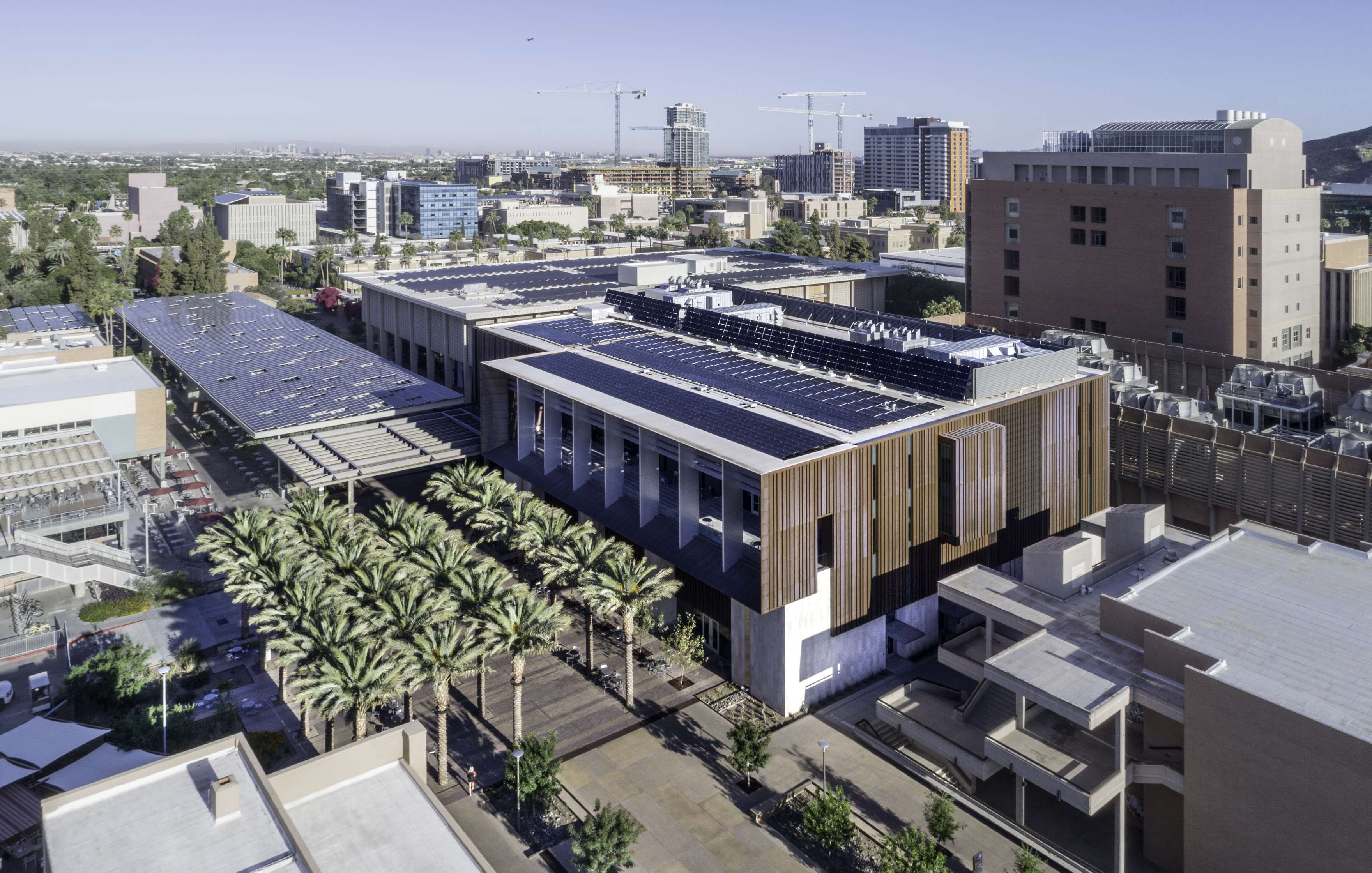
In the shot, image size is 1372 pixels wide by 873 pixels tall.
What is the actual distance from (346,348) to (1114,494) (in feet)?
191

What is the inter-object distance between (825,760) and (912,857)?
712cm

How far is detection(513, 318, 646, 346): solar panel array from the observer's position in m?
60.7

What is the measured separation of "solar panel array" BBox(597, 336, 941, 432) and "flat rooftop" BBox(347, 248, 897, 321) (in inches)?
642

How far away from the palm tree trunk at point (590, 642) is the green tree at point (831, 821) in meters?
12.8

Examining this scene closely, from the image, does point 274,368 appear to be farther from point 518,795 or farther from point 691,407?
point 518,795

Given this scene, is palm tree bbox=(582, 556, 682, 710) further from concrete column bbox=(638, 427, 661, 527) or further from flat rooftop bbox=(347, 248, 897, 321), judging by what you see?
flat rooftop bbox=(347, 248, 897, 321)

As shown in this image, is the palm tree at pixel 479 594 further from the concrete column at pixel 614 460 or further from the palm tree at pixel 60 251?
the palm tree at pixel 60 251

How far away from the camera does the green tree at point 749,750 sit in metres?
34.0

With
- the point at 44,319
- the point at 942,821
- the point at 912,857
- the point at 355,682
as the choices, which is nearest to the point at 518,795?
the point at 355,682

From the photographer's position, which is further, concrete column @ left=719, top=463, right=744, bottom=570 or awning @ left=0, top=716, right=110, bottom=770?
concrete column @ left=719, top=463, right=744, bottom=570

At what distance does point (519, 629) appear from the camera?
35312 millimetres

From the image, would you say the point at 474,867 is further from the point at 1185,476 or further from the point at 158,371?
the point at 158,371

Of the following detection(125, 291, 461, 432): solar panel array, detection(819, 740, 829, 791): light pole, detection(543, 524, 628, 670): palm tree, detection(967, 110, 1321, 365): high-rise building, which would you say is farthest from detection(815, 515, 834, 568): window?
detection(967, 110, 1321, 365): high-rise building

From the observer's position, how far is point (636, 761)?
1427 inches
